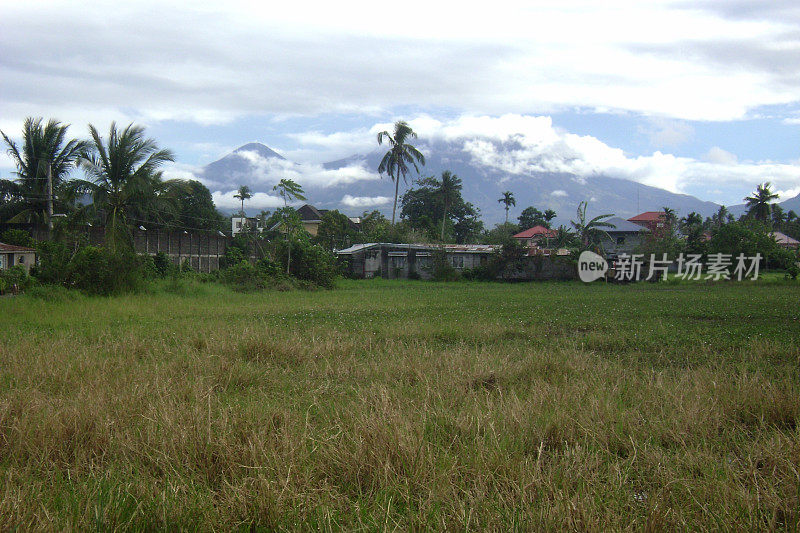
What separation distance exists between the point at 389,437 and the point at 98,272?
15858 mm

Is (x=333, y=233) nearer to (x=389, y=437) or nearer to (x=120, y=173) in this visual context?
(x=120, y=173)

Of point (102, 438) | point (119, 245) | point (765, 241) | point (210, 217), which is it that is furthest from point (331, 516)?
point (210, 217)

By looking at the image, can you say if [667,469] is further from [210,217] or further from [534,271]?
[210,217]

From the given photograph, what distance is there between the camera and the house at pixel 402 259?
105ft

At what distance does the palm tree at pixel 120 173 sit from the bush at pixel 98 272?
4286 millimetres

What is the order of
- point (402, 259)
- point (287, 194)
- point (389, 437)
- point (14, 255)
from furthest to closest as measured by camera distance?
point (402, 259) → point (287, 194) → point (14, 255) → point (389, 437)

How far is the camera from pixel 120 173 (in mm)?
22625

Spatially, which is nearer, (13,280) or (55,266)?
(55,266)

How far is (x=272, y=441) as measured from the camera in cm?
388

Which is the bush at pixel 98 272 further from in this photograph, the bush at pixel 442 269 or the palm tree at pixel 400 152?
the palm tree at pixel 400 152

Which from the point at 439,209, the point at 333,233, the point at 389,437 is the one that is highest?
the point at 439,209

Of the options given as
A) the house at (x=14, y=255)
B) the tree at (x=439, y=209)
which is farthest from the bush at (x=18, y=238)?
the tree at (x=439, y=209)

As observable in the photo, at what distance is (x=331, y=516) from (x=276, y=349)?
4660mm

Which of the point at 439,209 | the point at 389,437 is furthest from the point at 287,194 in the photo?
the point at 439,209
